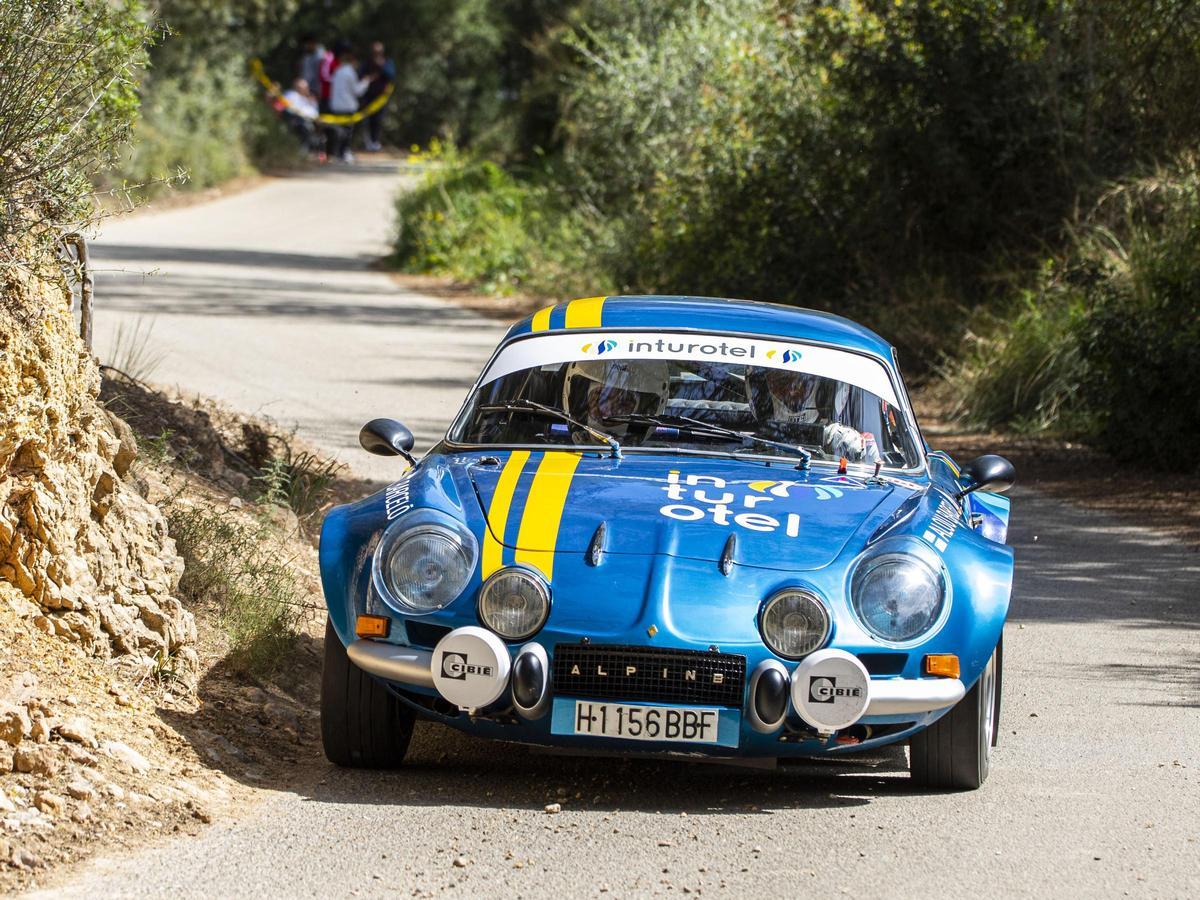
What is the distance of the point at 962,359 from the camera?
17312 mm

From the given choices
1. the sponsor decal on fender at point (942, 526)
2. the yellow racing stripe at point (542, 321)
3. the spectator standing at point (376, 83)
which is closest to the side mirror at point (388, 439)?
the yellow racing stripe at point (542, 321)

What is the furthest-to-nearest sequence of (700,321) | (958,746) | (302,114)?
(302,114), (700,321), (958,746)

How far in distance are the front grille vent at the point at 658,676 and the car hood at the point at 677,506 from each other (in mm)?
364

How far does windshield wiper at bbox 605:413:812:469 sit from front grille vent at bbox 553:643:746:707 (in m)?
Result: 1.33

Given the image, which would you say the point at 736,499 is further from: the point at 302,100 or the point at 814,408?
the point at 302,100

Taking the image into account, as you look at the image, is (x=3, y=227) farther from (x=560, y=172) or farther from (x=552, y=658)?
(x=560, y=172)

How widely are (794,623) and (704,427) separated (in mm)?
1345

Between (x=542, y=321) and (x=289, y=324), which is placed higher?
(x=542, y=321)

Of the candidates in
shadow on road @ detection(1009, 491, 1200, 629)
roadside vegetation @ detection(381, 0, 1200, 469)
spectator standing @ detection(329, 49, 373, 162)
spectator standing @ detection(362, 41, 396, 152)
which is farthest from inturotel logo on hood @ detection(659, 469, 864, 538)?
spectator standing @ detection(362, 41, 396, 152)

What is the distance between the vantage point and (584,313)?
699cm

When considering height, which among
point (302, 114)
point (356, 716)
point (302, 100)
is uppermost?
point (302, 100)

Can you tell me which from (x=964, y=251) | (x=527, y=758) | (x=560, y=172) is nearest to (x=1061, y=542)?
(x=527, y=758)

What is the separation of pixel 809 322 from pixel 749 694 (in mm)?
2332

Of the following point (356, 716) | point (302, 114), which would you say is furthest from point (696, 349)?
point (302, 114)
